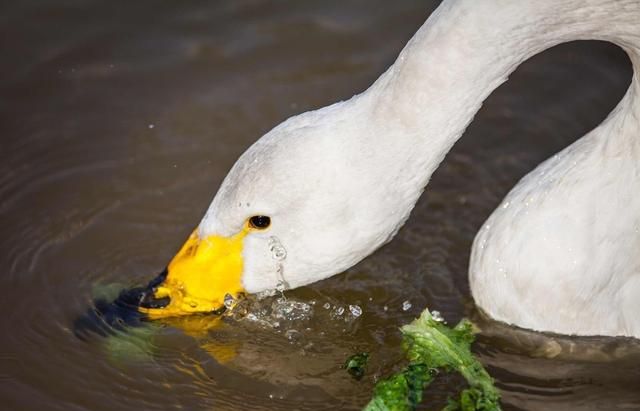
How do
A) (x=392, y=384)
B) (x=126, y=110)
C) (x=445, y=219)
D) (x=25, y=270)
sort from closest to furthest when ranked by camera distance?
(x=392, y=384) → (x=25, y=270) → (x=445, y=219) → (x=126, y=110)

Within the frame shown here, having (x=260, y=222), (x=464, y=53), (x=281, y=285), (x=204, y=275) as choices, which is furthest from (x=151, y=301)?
(x=464, y=53)

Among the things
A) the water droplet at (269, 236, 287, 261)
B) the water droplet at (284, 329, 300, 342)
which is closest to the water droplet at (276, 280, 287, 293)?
the water droplet at (269, 236, 287, 261)

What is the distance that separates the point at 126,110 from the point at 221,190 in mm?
2344

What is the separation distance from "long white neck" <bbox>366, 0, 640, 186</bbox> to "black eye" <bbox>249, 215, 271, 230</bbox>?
0.63 meters

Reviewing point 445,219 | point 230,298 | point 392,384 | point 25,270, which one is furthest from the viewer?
point 445,219

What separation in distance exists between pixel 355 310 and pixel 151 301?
1101 mm

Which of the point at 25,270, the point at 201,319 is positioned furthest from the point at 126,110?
the point at 201,319

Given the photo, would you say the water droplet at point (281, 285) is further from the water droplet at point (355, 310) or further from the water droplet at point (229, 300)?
the water droplet at point (355, 310)

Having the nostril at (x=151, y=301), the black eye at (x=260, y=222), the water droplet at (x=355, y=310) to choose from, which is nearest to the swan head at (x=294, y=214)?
the black eye at (x=260, y=222)

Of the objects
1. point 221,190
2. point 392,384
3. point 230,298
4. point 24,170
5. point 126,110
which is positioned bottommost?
point 392,384

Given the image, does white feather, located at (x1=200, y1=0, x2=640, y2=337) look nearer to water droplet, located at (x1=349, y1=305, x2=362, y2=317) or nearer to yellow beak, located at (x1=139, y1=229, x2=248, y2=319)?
yellow beak, located at (x1=139, y1=229, x2=248, y2=319)

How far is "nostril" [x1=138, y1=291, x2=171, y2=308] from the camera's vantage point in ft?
16.3

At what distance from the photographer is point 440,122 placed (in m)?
4.36

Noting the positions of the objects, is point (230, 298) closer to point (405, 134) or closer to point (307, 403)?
point (307, 403)
